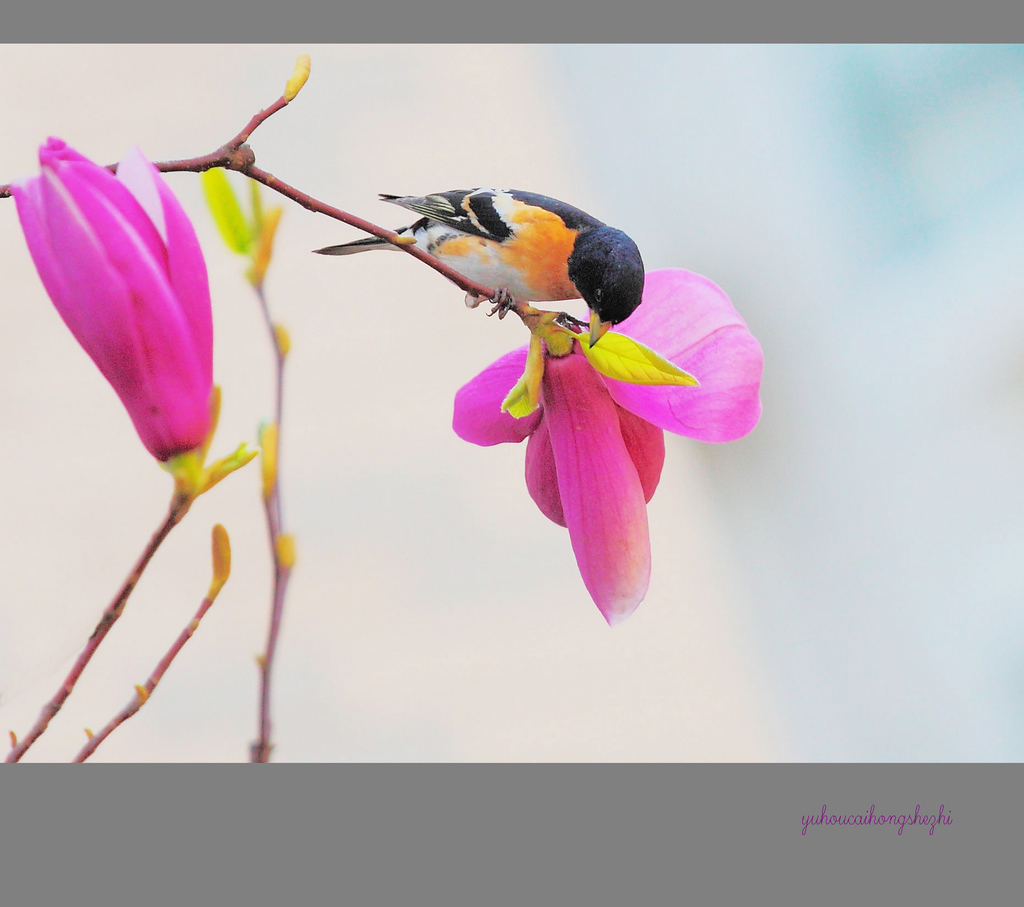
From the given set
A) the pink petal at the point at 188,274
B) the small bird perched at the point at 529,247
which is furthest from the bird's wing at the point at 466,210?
the pink petal at the point at 188,274

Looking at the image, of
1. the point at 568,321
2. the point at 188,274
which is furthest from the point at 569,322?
the point at 188,274

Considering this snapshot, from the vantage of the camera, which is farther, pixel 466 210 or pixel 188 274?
pixel 466 210

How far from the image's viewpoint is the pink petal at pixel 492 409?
0.23 meters

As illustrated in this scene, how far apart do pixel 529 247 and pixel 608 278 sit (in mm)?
36

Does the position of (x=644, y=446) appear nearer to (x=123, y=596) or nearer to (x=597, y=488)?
(x=597, y=488)

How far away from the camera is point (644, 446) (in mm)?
220

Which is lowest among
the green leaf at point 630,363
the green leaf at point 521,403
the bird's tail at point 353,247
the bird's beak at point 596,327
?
the green leaf at point 521,403

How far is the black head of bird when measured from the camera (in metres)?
0.21

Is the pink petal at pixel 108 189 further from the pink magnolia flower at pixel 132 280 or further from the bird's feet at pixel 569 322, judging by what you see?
the bird's feet at pixel 569 322

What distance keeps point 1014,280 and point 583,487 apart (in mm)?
541

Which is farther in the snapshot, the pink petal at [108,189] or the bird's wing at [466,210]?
the bird's wing at [466,210]

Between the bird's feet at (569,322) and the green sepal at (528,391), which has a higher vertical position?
the bird's feet at (569,322)

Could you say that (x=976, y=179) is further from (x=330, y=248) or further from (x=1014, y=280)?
(x=330, y=248)

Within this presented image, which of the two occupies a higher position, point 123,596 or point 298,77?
point 298,77
